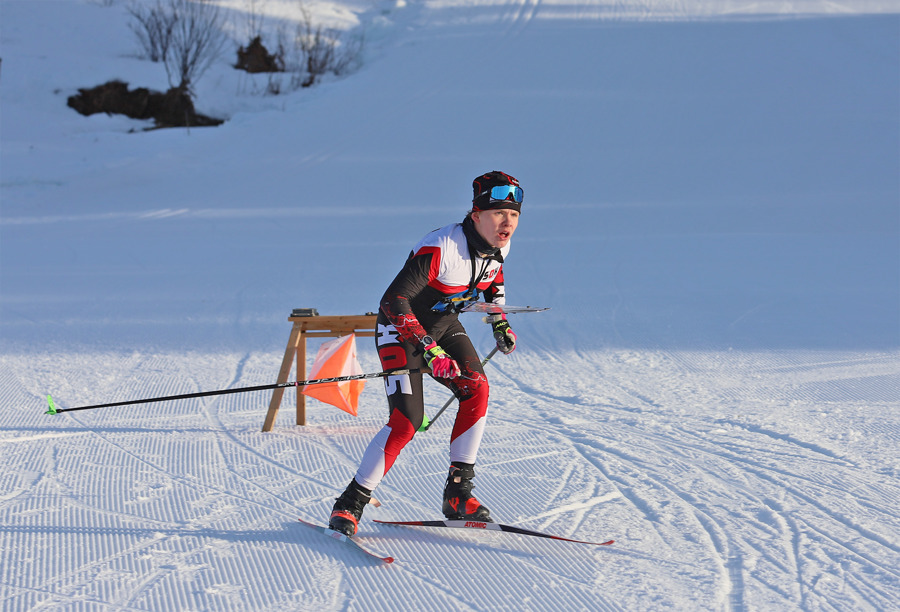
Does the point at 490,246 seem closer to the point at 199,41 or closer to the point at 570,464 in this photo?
the point at 570,464

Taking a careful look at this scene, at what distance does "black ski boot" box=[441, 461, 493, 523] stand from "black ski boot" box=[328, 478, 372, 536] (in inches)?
13.8

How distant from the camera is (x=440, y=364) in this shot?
10.6ft

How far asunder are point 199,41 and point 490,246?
1548cm

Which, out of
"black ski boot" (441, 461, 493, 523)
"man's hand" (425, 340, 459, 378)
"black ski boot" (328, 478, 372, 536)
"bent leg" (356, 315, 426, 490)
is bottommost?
"black ski boot" (328, 478, 372, 536)

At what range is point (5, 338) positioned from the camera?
702cm

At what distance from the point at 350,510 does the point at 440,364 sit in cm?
75

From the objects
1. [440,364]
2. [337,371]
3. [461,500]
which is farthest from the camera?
[337,371]

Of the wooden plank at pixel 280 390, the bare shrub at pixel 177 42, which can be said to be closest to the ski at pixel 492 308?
the wooden plank at pixel 280 390

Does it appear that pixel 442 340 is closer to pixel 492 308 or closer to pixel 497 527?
Result: pixel 492 308

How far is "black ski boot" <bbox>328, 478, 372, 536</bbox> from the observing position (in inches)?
135

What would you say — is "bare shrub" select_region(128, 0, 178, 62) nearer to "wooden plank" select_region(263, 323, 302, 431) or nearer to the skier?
A: "wooden plank" select_region(263, 323, 302, 431)

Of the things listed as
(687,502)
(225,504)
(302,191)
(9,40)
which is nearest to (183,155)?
(302,191)

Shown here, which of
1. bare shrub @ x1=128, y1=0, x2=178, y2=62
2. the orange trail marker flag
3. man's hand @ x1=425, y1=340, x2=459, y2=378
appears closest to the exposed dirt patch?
bare shrub @ x1=128, y1=0, x2=178, y2=62

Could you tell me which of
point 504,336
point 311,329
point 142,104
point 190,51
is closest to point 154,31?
point 190,51
